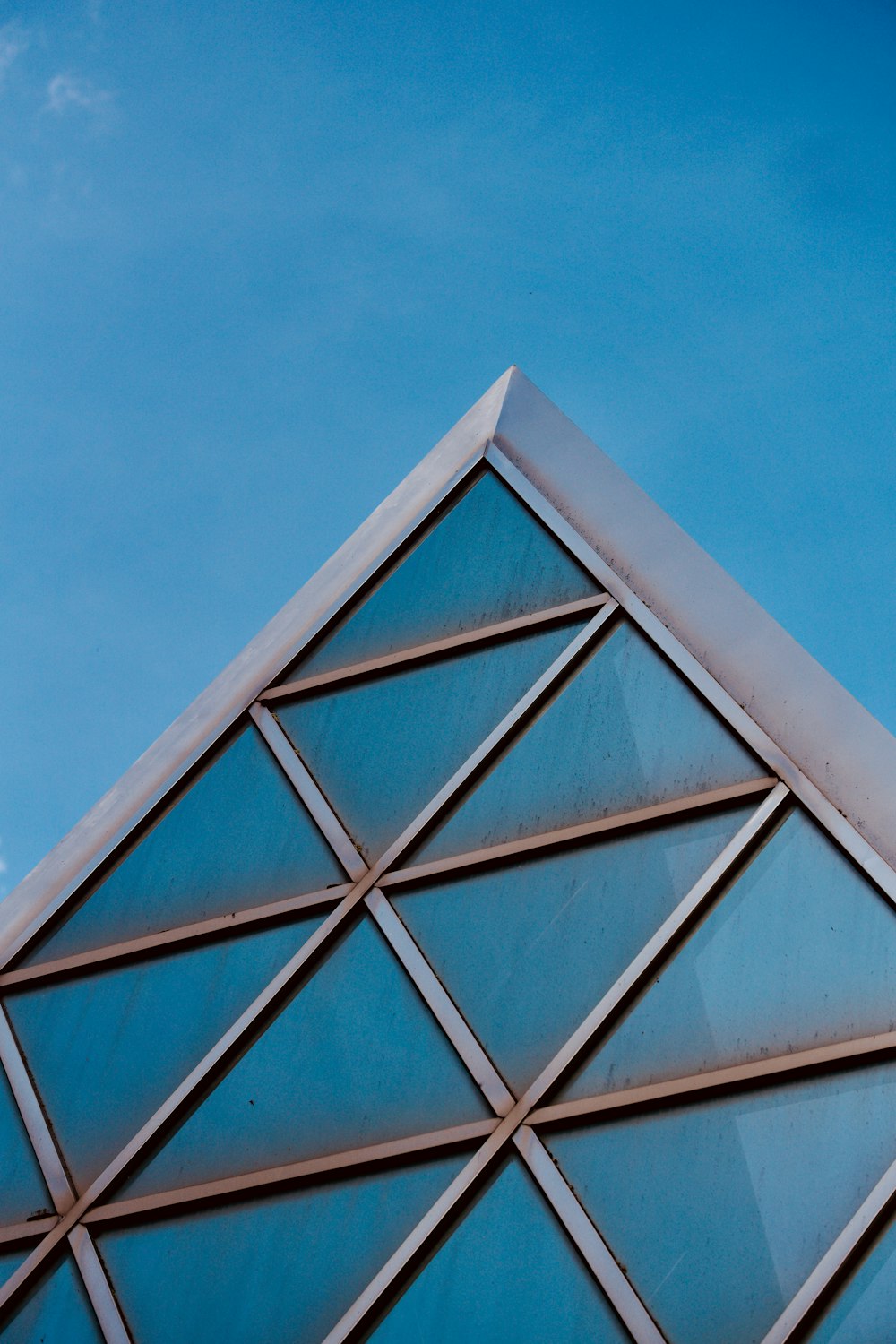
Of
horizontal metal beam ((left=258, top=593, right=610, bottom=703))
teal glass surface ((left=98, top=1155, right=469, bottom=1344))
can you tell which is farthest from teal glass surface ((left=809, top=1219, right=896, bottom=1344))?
horizontal metal beam ((left=258, top=593, right=610, bottom=703))

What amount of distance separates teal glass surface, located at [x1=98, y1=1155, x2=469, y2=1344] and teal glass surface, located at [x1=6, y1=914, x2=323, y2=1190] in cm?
87

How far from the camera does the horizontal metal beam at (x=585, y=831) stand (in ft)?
28.9

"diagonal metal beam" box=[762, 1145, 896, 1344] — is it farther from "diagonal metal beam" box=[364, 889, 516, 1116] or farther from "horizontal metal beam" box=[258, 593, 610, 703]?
"horizontal metal beam" box=[258, 593, 610, 703]

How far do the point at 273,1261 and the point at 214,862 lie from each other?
9.56 feet

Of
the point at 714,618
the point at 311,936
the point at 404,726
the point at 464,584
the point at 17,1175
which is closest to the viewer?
the point at 17,1175

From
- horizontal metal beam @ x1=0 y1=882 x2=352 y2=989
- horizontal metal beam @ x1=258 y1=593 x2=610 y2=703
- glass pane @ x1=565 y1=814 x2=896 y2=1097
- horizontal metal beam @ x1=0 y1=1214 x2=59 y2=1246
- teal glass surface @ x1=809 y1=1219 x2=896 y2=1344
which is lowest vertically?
teal glass surface @ x1=809 y1=1219 x2=896 y2=1344

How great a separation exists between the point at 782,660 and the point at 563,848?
1982 mm

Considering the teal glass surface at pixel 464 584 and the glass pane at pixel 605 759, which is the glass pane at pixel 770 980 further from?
the teal glass surface at pixel 464 584

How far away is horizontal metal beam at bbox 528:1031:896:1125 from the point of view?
296 inches

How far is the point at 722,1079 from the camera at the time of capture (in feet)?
25.0

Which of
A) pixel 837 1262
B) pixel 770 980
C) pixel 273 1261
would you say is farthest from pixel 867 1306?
pixel 273 1261

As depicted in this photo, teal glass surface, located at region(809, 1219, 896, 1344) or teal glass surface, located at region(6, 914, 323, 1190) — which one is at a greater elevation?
teal glass surface, located at region(6, 914, 323, 1190)

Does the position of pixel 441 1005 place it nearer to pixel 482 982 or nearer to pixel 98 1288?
pixel 482 982

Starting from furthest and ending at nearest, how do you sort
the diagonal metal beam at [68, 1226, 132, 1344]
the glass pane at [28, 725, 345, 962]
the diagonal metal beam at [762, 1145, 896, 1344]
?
1. the glass pane at [28, 725, 345, 962]
2. the diagonal metal beam at [68, 1226, 132, 1344]
3. the diagonal metal beam at [762, 1145, 896, 1344]
